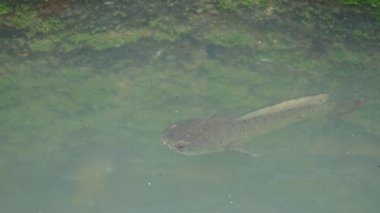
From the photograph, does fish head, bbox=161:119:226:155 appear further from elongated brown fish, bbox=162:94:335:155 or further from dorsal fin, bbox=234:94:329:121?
dorsal fin, bbox=234:94:329:121

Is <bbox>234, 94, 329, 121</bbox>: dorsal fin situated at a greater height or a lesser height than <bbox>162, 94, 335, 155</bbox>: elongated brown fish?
greater

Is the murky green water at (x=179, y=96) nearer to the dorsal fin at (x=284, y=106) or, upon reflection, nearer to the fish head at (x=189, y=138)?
the dorsal fin at (x=284, y=106)

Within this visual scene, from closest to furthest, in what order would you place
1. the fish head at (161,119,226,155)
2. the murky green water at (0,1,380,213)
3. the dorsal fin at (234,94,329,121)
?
the murky green water at (0,1,380,213)
the fish head at (161,119,226,155)
the dorsal fin at (234,94,329,121)

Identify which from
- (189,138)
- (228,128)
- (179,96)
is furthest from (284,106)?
(179,96)

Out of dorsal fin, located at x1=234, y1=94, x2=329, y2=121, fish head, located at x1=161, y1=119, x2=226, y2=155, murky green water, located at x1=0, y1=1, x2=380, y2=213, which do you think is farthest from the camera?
dorsal fin, located at x1=234, y1=94, x2=329, y2=121

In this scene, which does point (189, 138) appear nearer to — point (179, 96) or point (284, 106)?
point (284, 106)

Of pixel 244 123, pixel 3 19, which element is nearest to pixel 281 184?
pixel 244 123

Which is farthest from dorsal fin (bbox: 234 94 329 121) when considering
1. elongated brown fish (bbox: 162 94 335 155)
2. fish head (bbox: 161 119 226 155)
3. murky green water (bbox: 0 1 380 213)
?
fish head (bbox: 161 119 226 155)

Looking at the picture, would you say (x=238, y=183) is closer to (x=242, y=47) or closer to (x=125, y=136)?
(x=125, y=136)
